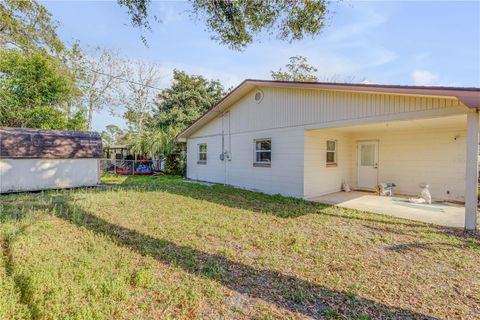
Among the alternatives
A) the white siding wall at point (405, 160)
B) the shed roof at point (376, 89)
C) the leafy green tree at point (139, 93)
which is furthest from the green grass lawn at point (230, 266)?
the leafy green tree at point (139, 93)

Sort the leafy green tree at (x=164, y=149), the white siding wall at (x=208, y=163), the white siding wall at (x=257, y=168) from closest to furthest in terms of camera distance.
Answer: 1. the white siding wall at (x=257, y=168)
2. the white siding wall at (x=208, y=163)
3. the leafy green tree at (x=164, y=149)

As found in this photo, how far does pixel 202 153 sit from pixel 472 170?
10.7 meters

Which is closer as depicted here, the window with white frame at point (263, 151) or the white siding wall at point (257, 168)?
the white siding wall at point (257, 168)

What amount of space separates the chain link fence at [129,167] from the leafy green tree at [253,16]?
41.9ft

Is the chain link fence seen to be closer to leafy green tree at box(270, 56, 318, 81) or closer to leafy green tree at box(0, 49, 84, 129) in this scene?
leafy green tree at box(0, 49, 84, 129)

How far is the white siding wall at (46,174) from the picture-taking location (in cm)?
884

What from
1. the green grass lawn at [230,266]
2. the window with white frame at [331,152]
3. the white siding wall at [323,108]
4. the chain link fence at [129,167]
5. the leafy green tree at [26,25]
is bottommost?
the green grass lawn at [230,266]

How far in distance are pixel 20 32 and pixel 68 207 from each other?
5770 millimetres

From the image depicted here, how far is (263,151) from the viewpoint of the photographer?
31.9 feet

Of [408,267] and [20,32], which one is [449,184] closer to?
[408,267]

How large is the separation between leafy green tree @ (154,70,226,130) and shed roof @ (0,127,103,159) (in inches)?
491

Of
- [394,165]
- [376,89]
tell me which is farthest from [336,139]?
[376,89]

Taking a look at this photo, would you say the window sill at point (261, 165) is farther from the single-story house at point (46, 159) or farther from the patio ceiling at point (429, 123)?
the single-story house at point (46, 159)

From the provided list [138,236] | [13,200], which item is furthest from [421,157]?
[13,200]
